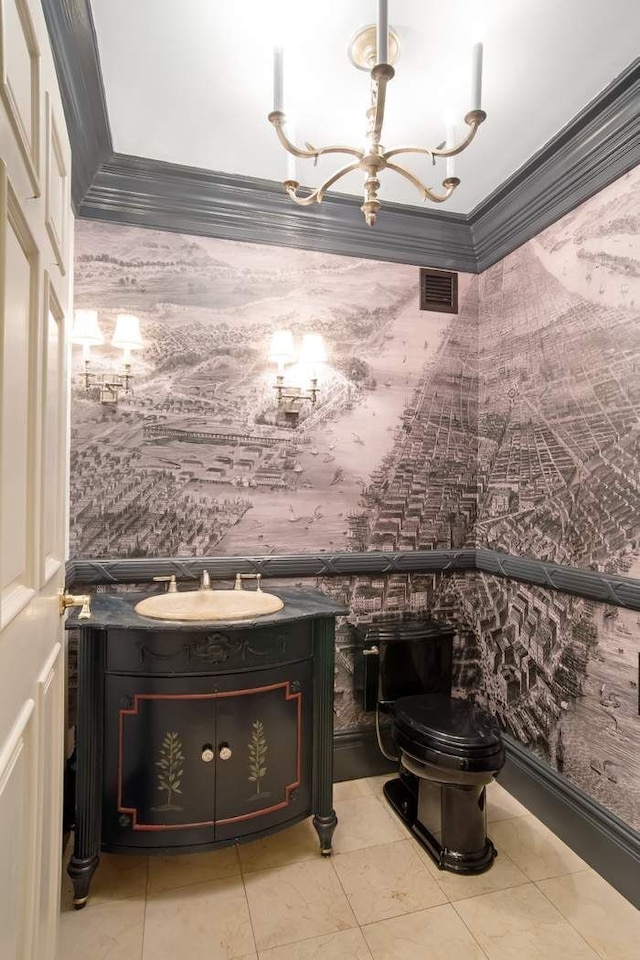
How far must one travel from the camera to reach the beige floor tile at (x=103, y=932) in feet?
4.91

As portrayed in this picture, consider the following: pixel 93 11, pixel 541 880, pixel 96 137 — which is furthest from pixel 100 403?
pixel 541 880

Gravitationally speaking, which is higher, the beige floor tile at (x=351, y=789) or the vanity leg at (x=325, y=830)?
the vanity leg at (x=325, y=830)

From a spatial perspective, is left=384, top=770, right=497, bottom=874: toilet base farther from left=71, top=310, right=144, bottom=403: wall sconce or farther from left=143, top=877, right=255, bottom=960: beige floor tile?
left=71, top=310, right=144, bottom=403: wall sconce

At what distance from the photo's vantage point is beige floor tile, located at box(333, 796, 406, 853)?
198 cm

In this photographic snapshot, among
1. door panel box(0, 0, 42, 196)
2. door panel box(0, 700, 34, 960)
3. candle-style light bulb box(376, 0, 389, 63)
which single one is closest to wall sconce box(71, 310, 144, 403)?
door panel box(0, 0, 42, 196)

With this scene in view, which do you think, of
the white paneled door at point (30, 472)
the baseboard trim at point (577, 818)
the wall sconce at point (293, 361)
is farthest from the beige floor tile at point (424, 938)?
the wall sconce at point (293, 361)

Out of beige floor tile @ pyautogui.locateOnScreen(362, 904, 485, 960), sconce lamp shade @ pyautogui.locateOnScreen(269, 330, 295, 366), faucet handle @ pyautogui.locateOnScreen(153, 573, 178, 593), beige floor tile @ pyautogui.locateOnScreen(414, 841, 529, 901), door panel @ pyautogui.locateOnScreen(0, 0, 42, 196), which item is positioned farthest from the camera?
sconce lamp shade @ pyautogui.locateOnScreen(269, 330, 295, 366)

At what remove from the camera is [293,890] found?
1740mm

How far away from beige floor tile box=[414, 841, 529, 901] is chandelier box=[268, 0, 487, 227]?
2.08 meters

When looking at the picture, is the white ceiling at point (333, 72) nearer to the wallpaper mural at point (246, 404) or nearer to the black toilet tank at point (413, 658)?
the wallpaper mural at point (246, 404)

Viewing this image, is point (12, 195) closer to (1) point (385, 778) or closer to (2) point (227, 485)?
(2) point (227, 485)

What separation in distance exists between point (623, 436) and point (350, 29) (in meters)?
1.50

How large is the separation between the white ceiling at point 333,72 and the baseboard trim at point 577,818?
2.34 metres

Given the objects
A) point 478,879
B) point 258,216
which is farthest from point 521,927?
point 258,216
